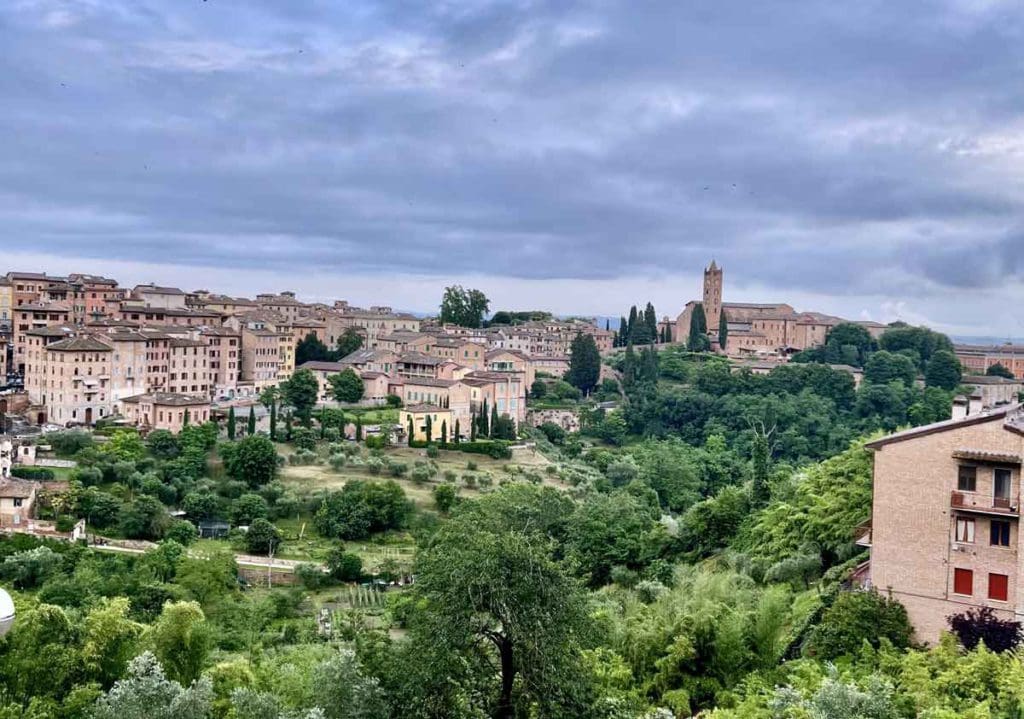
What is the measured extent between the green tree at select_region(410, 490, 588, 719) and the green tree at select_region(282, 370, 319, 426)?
39.6 meters

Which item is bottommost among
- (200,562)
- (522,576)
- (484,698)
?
(200,562)

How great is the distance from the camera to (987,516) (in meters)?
19.5

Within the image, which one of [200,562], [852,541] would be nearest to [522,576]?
[852,541]

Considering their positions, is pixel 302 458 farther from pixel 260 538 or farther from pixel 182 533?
pixel 182 533

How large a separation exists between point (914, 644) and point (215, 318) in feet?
183

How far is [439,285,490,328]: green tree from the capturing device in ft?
291

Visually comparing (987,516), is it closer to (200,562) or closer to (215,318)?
(200,562)

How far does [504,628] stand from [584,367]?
63367 mm

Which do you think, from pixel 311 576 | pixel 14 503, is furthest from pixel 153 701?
pixel 14 503

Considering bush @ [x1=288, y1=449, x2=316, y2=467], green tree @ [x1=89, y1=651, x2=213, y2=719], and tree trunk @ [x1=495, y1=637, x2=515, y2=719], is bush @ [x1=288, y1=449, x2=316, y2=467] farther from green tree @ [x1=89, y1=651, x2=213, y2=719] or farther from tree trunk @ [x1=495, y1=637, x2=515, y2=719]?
tree trunk @ [x1=495, y1=637, x2=515, y2=719]

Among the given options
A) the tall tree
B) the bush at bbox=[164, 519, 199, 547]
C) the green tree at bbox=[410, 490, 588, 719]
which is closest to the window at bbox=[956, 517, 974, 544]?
the green tree at bbox=[410, 490, 588, 719]

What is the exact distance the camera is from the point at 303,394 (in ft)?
176

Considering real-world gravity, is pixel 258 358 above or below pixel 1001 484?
above

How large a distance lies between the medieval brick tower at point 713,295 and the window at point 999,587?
88.2 metres
